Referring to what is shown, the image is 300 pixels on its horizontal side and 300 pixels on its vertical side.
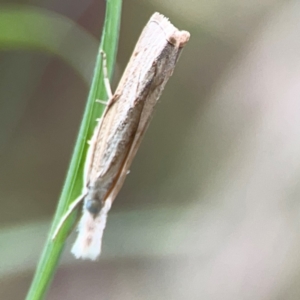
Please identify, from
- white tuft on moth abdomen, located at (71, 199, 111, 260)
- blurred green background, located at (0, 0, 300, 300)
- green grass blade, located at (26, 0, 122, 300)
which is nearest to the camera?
green grass blade, located at (26, 0, 122, 300)

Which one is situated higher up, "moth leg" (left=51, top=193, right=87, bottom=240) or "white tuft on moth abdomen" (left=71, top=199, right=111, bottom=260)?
"moth leg" (left=51, top=193, right=87, bottom=240)

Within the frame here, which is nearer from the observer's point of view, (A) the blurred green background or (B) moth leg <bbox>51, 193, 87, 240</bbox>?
(B) moth leg <bbox>51, 193, 87, 240</bbox>

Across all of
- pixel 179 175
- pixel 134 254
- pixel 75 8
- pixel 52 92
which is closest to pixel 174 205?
pixel 179 175

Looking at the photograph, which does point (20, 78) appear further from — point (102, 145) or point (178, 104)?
point (102, 145)

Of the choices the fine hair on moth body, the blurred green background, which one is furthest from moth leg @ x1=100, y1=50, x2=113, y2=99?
the blurred green background

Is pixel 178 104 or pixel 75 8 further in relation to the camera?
pixel 178 104

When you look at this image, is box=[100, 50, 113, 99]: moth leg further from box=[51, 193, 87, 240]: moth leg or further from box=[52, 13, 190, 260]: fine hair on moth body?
box=[51, 193, 87, 240]: moth leg

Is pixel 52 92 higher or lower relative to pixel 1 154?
higher

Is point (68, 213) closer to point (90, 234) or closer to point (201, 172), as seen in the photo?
point (90, 234)
